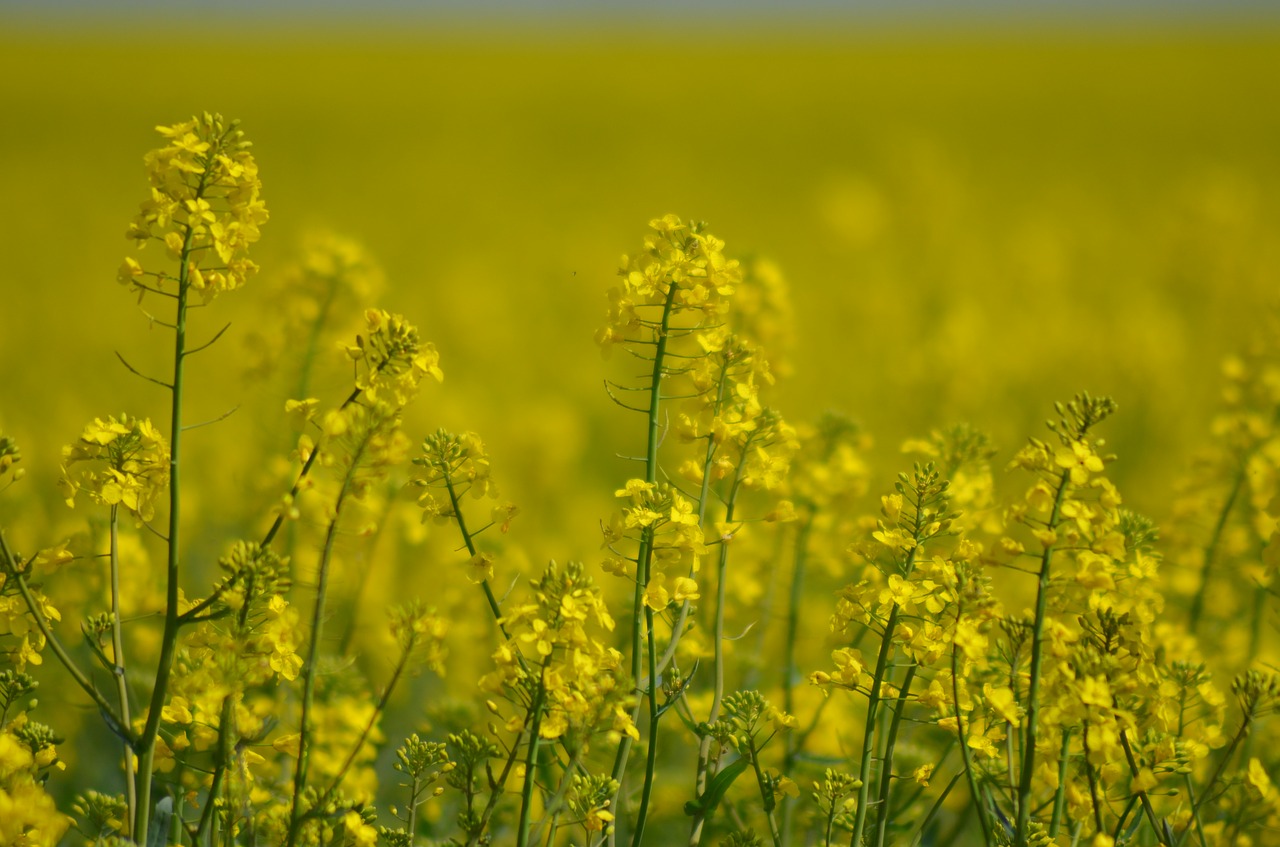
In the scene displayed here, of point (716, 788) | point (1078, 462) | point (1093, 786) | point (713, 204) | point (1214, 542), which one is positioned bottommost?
point (716, 788)

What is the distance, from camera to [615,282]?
12.5 m

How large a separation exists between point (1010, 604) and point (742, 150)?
71.6 ft

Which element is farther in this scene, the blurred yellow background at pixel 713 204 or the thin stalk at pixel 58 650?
the blurred yellow background at pixel 713 204

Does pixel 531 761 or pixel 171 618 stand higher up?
pixel 171 618

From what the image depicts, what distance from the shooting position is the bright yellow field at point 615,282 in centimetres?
380

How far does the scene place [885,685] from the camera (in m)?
2.41

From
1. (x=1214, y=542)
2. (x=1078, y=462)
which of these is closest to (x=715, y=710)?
(x=1078, y=462)

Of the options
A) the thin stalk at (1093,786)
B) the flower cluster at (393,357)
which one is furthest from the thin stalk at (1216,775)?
the flower cluster at (393,357)

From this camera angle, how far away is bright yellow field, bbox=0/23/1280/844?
149 inches

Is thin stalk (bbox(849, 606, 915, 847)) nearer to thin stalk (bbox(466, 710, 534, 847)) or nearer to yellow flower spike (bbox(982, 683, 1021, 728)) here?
yellow flower spike (bbox(982, 683, 1021, 728))

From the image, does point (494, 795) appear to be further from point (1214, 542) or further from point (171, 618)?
point (1214, 542)

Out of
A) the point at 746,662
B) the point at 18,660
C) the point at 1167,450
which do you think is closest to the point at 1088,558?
the point at 746,662

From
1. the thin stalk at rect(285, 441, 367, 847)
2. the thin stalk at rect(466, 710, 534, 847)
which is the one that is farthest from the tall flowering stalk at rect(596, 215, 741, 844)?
the thin stalk at rect(285, 441, 367, 847)

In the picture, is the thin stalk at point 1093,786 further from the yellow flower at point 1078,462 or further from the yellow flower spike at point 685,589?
the yellow flower spike at point 685,589
